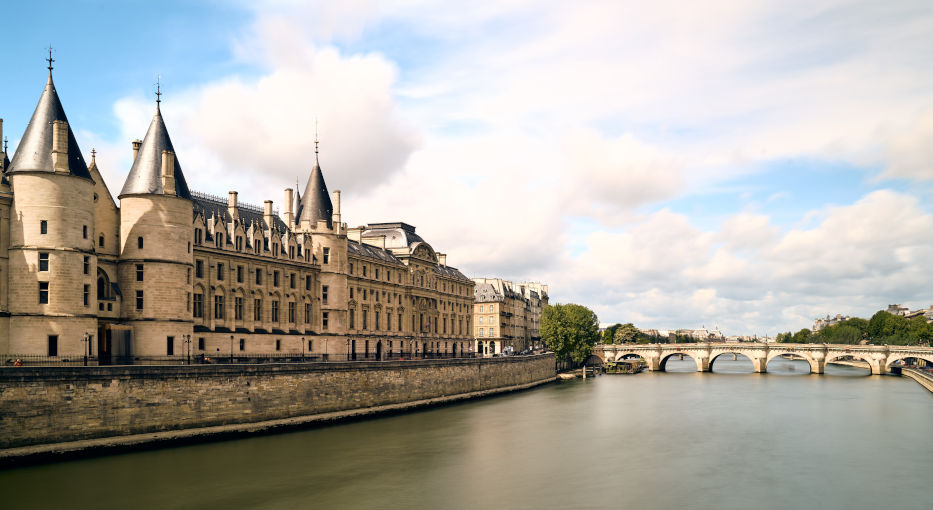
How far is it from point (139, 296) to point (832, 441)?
4170cm

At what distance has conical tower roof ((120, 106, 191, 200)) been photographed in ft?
144

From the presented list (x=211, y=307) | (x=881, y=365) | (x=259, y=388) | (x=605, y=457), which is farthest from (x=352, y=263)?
(x=881, y=365)

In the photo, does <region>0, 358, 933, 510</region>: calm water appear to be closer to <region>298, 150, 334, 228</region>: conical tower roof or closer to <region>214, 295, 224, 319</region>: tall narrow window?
<region>214, 295, 224, 319</region>: tall narrow window

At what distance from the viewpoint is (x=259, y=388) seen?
43.4 m

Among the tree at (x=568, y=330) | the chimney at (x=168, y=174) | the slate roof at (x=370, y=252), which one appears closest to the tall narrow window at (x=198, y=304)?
the chimney at (x=168, y=174)

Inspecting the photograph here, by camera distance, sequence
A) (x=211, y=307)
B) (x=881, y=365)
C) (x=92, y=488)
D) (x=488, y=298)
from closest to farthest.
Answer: (x=92, y=488), (x=211, y=307), (x=881, y=365), (x=488, y=298)

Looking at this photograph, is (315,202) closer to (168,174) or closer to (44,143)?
(168,174)

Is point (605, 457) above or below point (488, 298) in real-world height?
below

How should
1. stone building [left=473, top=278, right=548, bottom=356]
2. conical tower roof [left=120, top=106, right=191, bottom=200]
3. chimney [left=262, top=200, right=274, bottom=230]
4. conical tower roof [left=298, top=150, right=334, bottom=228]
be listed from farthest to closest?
1. stone building [left=473, top=278, right=548, bottom=356]
2. conical tower roof [left=298, top=150, right=334, bottom=228]
3. chimney [left=262, top=200, right=274, bottom=230]
4. conical tower roof [left=120, top=106, right=191, bottom=200]

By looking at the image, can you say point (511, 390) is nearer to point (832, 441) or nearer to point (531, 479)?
point (832, 441)

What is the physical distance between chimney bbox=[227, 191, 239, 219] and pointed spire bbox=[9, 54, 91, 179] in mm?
15169

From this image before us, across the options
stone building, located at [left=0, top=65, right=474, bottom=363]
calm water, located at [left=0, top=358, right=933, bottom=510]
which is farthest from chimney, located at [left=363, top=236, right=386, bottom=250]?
calm water, located at [left=0, top=358, right=933, bottom=510]

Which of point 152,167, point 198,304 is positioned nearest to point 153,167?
point 152,167

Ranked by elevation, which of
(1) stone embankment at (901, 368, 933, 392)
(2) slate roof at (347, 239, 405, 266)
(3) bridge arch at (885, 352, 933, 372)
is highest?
(2) slate roof at (347, 239, 405, 266)
